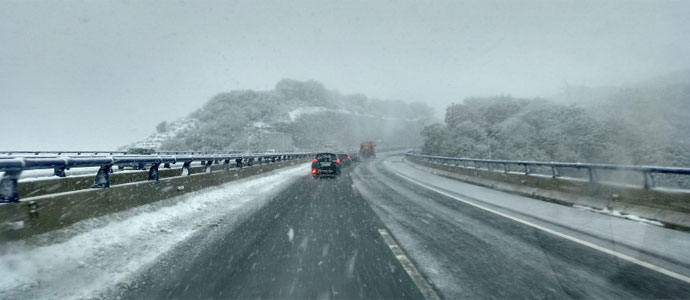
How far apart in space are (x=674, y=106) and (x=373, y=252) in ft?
347

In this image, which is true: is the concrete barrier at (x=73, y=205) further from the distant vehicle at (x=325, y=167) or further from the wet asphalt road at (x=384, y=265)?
the distant vehicle at (x=325, y=167)

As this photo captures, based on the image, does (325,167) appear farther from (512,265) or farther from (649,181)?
(512,265)

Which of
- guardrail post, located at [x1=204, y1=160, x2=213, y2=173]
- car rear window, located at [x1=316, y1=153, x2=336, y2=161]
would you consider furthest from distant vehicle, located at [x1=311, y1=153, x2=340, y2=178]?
guardrail post, located at [x1=204, y1=160, x2=213, y2=173]

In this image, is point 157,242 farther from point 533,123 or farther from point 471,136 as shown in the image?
point 533,123

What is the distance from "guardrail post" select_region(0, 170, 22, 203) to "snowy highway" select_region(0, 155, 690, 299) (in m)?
0.55

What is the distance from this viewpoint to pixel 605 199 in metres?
9.06

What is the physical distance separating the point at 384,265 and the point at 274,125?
146631 mm

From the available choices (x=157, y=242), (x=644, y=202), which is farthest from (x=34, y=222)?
(x=644, y=202)

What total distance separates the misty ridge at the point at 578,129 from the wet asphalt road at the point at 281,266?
190 ft

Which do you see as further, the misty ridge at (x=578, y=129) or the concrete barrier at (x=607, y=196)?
the misty ridge at (x=578, y=129)

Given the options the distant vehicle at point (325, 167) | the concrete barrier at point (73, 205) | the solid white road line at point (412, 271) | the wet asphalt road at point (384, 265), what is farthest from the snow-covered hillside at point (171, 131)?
the solid white road line at point (412, 271)

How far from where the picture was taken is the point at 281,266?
15.3ft

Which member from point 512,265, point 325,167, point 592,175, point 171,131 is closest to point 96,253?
point 512,265

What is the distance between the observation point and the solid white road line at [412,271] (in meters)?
3.69
